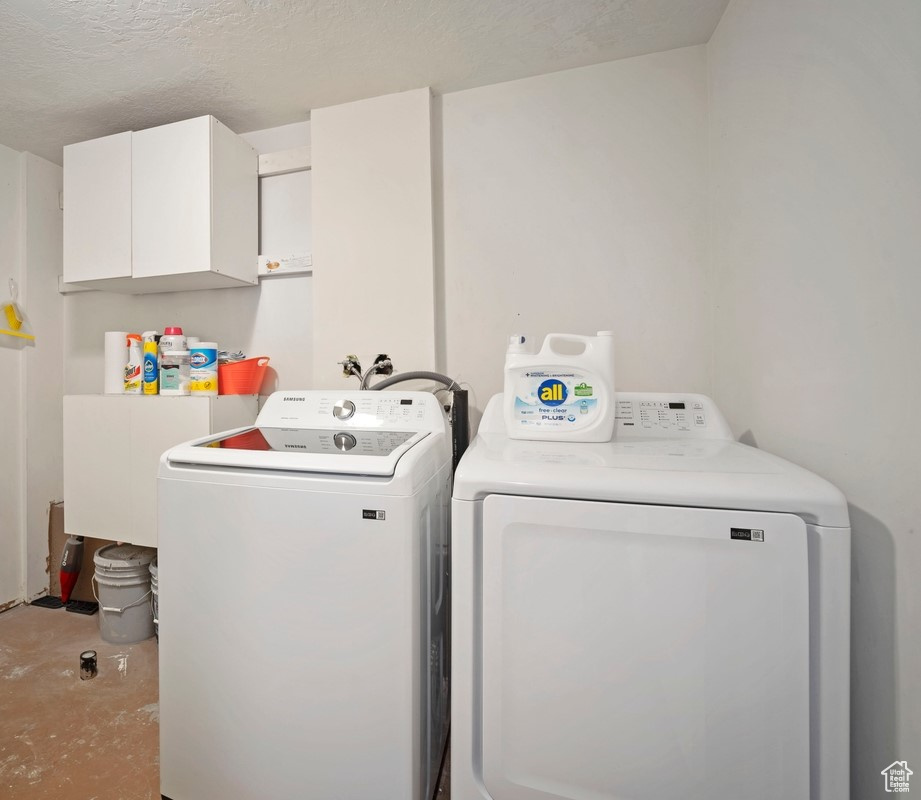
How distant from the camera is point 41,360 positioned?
2.25m

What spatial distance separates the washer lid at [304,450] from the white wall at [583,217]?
0.64 metres

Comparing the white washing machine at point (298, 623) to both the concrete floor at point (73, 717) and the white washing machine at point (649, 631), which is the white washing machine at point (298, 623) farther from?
the concrete floor at point (73, 717)

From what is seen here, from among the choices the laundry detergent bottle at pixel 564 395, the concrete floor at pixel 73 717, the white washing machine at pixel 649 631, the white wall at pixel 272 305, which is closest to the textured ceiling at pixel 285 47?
the white wall at pixel 272 305

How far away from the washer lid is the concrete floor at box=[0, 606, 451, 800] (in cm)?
100

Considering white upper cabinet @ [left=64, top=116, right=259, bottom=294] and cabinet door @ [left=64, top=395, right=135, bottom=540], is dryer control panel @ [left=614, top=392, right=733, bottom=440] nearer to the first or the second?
white upper cabinet @ [left=64, top=116, right=259, bottom=294]

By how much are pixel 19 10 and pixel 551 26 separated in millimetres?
1761

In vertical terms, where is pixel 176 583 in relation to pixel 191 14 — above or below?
below

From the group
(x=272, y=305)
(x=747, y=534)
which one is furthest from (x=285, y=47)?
(x=747, y=534)

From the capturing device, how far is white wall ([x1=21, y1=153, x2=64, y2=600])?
2.19m

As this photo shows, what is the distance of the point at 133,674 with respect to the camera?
1.67 m

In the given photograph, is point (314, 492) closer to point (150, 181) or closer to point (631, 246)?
point (631, 246)

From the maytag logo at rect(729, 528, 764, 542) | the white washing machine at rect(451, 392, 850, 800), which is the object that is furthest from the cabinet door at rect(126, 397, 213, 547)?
the maytag logo at rect(729, 528, 764, 542)

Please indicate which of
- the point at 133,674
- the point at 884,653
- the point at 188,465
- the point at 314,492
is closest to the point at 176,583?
the point at 188,465

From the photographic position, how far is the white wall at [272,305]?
2.00m
